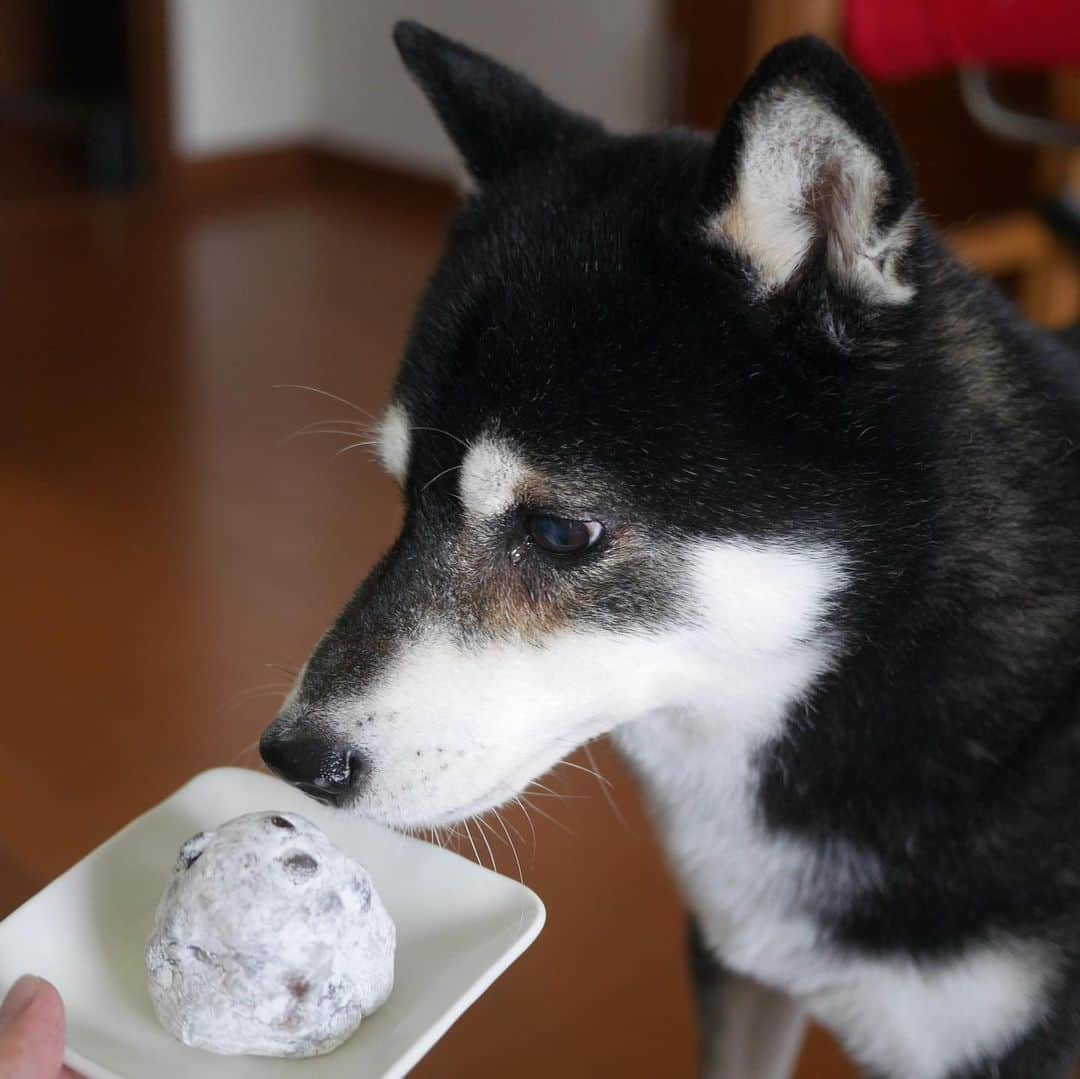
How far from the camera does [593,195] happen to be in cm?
93

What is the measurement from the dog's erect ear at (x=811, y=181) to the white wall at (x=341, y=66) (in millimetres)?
2876

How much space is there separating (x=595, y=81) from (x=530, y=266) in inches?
113

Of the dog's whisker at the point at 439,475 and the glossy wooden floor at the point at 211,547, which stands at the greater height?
the dog's whisker at the point at 439,475

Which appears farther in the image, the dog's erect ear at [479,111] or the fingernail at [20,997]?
the dog's erect ear at [479,111]

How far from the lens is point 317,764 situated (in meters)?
0.83

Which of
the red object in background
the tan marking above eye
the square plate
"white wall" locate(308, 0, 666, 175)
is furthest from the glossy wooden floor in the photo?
the red object in background

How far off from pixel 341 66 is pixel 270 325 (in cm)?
137

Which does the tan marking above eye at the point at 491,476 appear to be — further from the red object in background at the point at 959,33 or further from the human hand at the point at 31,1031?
the red object in background at the point at 959,33

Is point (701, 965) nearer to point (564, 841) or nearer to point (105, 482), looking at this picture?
point (564, 841)

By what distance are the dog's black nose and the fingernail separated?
194 millimetres

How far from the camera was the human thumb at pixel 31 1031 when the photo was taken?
2.17ft

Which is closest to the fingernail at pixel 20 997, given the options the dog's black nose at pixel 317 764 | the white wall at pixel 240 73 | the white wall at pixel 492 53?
the dog's black nose at pixel 317 764

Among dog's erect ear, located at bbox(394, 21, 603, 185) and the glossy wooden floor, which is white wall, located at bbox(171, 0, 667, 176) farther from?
dog's erect ear, located at bbox(394, 21, 603, 185)

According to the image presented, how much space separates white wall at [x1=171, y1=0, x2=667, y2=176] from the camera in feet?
12.0
